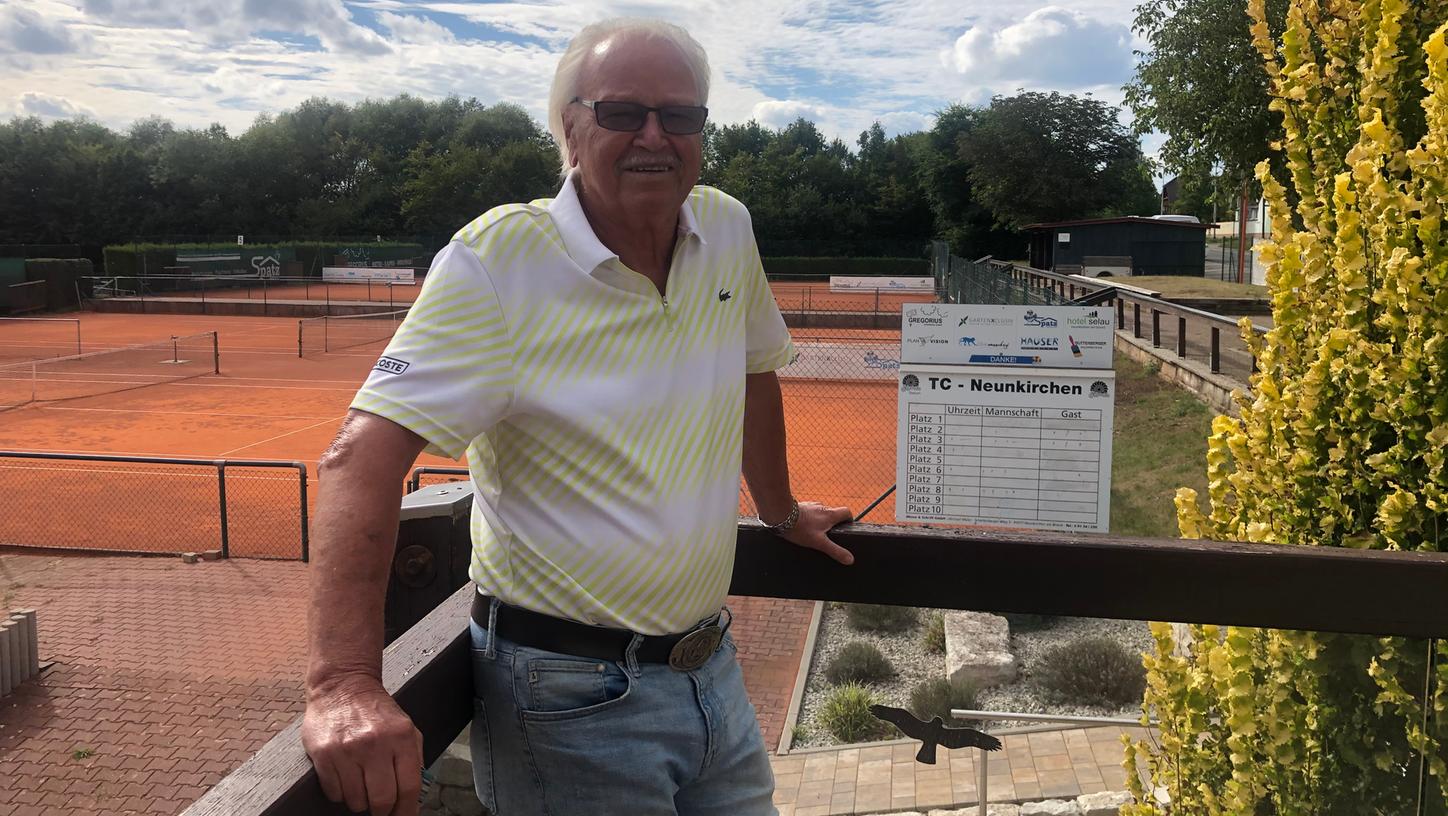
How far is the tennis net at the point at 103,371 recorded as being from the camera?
24.0 m

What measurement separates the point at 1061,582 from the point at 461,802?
1174 mm

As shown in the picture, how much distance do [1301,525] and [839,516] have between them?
102cm

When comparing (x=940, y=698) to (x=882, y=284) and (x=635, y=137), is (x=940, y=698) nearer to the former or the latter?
(x=635, y=137)

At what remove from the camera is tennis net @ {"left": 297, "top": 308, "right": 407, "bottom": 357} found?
31.9m

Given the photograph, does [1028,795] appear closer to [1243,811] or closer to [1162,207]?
[1243,811]

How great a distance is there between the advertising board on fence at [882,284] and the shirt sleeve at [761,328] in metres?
38.1

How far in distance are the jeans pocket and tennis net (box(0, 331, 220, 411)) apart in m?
24.1

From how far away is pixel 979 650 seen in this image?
4.01m

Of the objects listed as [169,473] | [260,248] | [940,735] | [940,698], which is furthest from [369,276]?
[940,735]

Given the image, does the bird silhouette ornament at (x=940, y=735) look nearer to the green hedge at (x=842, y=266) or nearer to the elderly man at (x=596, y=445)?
the elderly man at (x=596, y=445)

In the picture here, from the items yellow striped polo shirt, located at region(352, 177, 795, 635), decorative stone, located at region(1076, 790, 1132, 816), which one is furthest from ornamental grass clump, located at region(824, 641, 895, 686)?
yellow striped polo shirt, located at region(352, 177, 795, 635)

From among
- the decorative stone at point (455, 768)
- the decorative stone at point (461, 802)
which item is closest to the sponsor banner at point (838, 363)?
the decorative stone at point (461, 802)

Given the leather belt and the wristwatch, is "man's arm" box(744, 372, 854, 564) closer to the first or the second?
the wristwatch

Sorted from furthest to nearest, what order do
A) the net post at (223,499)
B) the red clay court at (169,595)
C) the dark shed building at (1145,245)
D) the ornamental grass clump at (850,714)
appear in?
1. the dark shed building at (1145,245)
2. the net post at (223,499)
3. the red clay court at (169,595)
4. the ornamental grass clump at (850,714)
